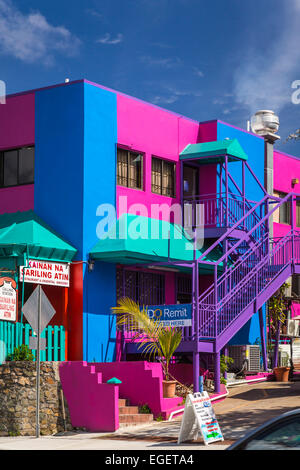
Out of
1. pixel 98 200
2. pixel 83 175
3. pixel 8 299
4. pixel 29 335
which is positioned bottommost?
pixel 29 335

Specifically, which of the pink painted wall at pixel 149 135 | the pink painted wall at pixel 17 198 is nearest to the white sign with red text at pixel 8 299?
the pink painted wall at pixel 17 198

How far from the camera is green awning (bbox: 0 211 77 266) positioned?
2014 centimetres

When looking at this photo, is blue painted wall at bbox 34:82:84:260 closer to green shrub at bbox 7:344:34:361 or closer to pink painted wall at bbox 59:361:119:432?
green shrub at bbox 7:344:34:361

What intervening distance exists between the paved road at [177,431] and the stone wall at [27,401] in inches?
20.3

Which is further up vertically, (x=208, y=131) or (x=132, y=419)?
(x=208, y=131)

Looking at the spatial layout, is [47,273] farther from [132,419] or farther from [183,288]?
[183,288]

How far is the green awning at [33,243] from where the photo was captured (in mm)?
20141

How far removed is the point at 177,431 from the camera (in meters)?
17.3

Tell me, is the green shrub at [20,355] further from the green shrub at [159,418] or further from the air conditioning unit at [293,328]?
the air conditioning unit at [293,328]

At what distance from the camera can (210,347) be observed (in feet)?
68.5

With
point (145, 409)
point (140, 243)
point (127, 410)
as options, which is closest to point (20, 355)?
point (127, 410)

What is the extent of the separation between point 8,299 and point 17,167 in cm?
541
